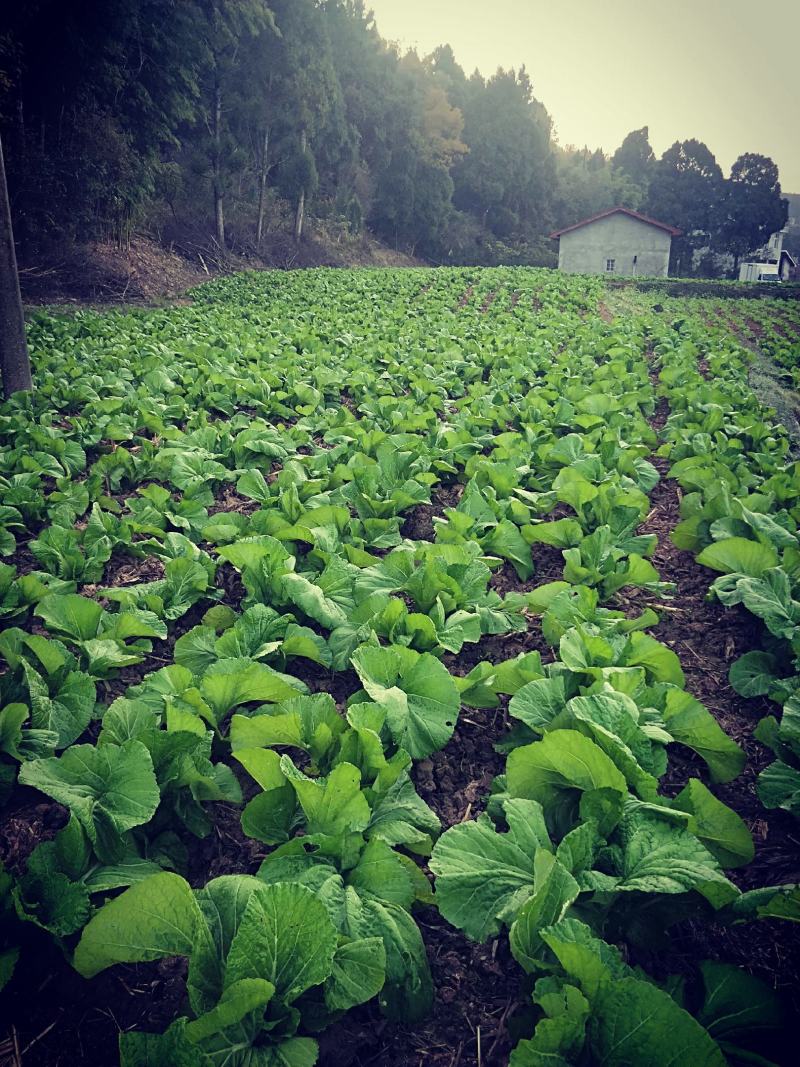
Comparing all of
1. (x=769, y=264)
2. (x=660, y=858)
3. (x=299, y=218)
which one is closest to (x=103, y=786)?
(x=660, y=858)

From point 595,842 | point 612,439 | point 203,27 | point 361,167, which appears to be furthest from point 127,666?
point 361,167

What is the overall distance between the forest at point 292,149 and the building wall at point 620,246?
9092mm

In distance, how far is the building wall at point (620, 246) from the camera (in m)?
43.3

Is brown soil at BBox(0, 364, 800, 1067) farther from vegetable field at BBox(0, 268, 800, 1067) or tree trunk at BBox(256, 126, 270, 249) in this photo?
tree trunk at BBox(256, 126, 270, 249)

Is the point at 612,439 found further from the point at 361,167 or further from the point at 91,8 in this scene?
the point at 361,167

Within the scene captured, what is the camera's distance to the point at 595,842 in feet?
5.44

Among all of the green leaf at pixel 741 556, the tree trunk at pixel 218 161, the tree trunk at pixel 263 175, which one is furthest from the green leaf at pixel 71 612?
the tree trunk at pixel 263 175

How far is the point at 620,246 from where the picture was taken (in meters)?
43.6

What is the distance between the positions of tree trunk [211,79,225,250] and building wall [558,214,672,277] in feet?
78.3

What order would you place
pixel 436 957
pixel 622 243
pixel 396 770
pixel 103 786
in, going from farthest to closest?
pixel 622 243, pixel 396 770, pixel 103 786, pixel 436 957

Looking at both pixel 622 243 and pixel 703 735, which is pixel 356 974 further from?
pixel 622 243

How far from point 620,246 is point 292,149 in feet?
77.2

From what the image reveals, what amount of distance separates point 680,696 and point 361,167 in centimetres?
5279

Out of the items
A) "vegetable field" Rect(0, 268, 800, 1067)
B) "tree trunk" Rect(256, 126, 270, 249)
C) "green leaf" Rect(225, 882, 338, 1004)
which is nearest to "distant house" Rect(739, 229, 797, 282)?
"tree trunk" Rect(256, 126, 270, 249)
